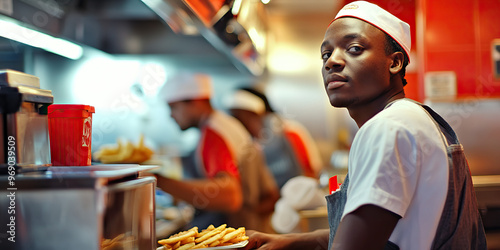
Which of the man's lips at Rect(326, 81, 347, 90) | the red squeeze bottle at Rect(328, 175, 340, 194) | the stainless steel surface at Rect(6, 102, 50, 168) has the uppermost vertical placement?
the man's lips at Rect(326, 81, 347, 90)

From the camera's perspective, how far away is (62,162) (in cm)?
130

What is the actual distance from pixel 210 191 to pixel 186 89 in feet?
2.94

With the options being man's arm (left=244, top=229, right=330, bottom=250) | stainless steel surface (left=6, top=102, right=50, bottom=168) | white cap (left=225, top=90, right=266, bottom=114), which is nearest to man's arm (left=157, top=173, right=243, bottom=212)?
Result: white cap (left=225, top=90, right=266, bottom=114)

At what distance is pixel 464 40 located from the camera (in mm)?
3557

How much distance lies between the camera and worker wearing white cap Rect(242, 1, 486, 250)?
3.35 ft

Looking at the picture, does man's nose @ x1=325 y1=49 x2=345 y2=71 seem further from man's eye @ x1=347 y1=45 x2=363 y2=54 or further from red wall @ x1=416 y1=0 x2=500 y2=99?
red wall @ x1=416 y1=0 x2=500 y2=99

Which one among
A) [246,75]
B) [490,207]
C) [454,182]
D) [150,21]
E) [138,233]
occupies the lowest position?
[490,207]

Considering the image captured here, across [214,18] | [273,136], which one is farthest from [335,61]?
[273,136]

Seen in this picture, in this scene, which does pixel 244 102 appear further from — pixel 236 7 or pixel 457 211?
pixel 457 211

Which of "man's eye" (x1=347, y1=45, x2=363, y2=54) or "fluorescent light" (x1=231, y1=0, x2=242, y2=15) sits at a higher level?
"fluorescent light" (x1=231, y1=0, x2=242, y2=15)

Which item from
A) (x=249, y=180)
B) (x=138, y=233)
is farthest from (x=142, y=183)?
(x=249, y=180)

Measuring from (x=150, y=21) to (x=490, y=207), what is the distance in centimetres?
341

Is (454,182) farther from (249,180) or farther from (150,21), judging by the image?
(150,21)

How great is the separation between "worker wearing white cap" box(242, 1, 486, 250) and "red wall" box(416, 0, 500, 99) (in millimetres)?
2475
